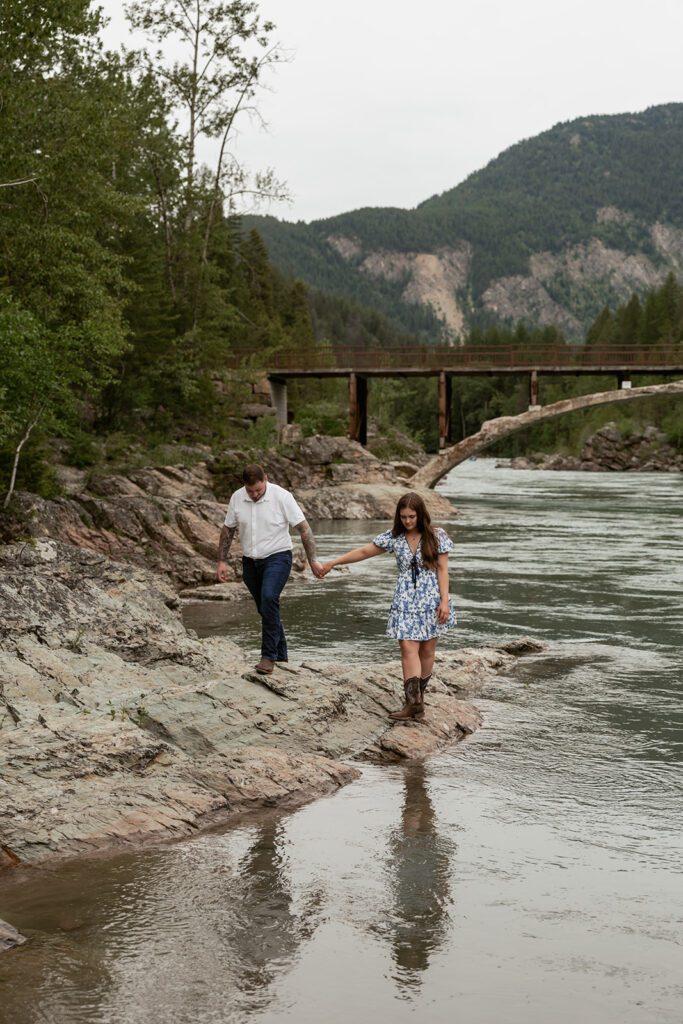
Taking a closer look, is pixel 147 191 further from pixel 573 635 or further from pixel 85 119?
pixel 573 635

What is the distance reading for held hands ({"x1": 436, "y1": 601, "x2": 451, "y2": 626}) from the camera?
28.6ft

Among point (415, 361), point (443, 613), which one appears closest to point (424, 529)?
point (443, 613)

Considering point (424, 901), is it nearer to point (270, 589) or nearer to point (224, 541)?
point (270, 589)

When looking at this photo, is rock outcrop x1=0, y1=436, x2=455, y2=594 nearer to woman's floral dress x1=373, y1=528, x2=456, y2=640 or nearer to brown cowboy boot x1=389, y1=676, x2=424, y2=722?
brown cowboy boot x1=389, y1=676, x2=424, y2=722

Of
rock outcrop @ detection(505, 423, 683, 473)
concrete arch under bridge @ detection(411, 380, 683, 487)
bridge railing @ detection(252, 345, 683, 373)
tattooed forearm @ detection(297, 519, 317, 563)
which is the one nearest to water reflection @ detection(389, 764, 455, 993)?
tattooed forearm @ detection(297, 519, 317, 563)

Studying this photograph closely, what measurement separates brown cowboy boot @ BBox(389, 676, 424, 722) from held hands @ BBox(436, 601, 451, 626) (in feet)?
1.64

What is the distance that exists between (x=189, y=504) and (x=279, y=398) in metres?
32.8

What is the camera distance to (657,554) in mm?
25203

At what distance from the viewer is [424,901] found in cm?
578

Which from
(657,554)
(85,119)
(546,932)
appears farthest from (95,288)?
(546,932)

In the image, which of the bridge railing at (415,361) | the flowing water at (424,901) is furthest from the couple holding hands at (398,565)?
the bridge railing at (415,361)

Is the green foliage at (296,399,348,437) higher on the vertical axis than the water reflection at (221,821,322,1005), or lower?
higher

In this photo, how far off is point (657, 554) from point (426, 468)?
23.0m

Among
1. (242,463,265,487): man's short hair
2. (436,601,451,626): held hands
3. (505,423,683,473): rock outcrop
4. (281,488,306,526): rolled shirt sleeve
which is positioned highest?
(242,463,265,487): man's short hair
